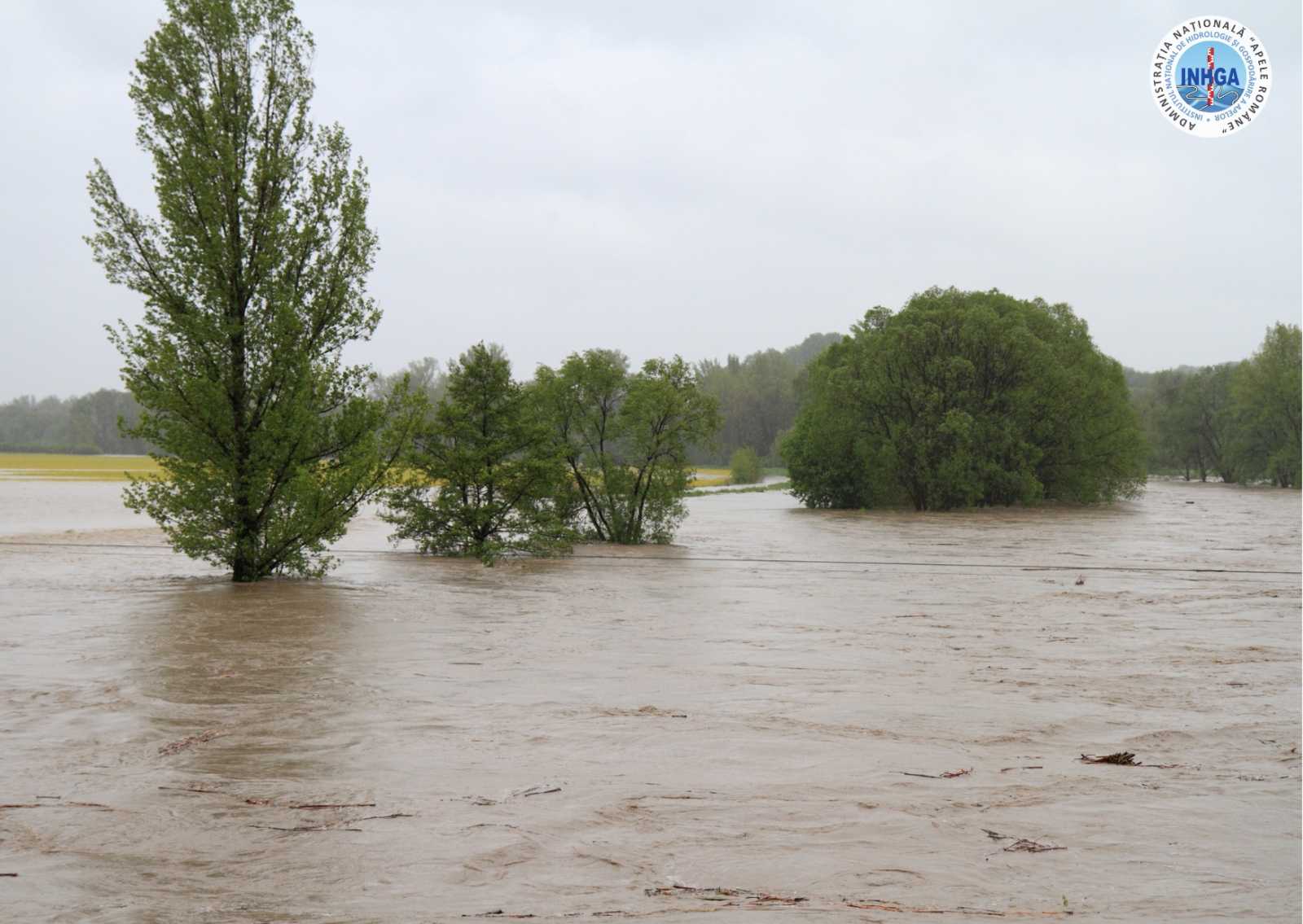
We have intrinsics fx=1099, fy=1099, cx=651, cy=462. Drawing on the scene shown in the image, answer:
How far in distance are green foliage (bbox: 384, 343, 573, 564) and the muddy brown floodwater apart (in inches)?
271

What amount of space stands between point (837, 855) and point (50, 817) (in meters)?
3.77

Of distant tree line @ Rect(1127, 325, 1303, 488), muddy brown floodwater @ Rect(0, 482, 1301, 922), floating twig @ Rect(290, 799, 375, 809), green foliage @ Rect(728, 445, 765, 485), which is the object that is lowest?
muddy brown floodwater @ Rect(0, 482, 1301, 922)

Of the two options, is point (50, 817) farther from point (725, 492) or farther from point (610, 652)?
point (725, 492)

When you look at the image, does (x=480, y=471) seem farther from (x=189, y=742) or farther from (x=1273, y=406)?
(x=1273, y=406)

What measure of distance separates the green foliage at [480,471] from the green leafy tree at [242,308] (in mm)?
4772

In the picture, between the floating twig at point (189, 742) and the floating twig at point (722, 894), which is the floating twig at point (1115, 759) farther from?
the floating twig at point (189, 742)

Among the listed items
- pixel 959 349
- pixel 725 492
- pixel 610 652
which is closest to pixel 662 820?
pixel 610 652

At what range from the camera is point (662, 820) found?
17.6 ft

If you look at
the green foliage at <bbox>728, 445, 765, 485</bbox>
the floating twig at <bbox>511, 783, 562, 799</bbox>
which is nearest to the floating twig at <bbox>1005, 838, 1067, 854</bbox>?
the floating twig at <bbox>511, 783, 562, 799</bbox>

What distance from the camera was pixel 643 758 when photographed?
662 cm

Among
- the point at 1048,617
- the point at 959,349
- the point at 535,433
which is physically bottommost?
the point at 1048,617

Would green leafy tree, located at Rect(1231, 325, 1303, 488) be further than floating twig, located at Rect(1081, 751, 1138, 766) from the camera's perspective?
Yes

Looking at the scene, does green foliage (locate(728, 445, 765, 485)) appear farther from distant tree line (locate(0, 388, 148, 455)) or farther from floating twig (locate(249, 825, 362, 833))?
floating twig (locate(249, 825, 362, 833))

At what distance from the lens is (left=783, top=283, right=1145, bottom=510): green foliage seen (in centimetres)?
4644
